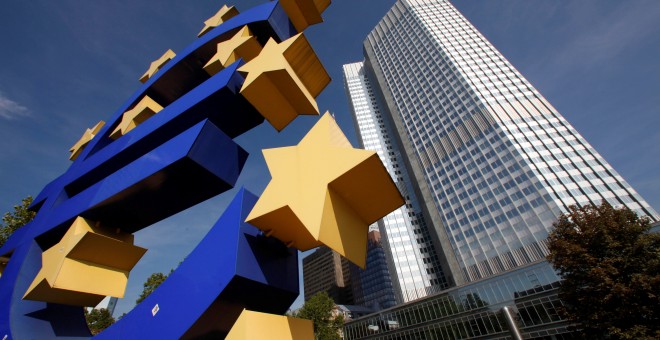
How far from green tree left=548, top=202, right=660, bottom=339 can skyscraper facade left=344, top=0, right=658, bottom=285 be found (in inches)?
1019

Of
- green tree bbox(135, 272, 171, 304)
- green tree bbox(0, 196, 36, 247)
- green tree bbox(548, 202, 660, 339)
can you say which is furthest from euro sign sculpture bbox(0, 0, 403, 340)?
green tree bbox(135, 272, 171, 304)

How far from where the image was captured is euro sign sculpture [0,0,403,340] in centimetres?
411

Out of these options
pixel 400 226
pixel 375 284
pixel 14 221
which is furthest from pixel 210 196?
pixel 375 284

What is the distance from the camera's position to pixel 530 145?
56438mm

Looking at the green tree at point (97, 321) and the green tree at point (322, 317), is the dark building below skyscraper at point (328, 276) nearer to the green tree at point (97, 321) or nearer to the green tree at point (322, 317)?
the green tree at point (322, 317)

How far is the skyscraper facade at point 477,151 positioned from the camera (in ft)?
166

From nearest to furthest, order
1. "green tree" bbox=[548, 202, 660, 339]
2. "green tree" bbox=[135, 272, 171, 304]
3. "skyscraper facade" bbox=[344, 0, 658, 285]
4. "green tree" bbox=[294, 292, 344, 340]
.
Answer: "green tree" bbox=[548, 202, 660, 339] < "green tree" bbox=[135, 272, 171, 304] < "green tree" bbox=[294, 292, 344, 340] < "skyscraper facade" bbox=[344, 0, 658, 285]

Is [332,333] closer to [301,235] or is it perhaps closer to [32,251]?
[32,251]

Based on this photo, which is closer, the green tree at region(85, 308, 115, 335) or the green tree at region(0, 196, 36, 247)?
the green tree at region(0, 196, 36, 247)

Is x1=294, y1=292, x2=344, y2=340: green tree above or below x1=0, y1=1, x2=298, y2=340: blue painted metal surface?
above

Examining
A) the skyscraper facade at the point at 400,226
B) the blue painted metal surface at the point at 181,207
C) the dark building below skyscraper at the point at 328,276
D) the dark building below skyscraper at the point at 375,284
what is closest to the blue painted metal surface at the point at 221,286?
the blue painted metal surface at the point at 181,207

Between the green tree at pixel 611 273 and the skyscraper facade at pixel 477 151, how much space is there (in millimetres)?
25886

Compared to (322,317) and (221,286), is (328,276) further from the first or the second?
(221,286)

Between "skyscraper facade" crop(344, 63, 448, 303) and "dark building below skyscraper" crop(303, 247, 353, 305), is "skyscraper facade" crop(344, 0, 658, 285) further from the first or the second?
"dark building below skyscraper" crop(303, 247, 353, 305)
